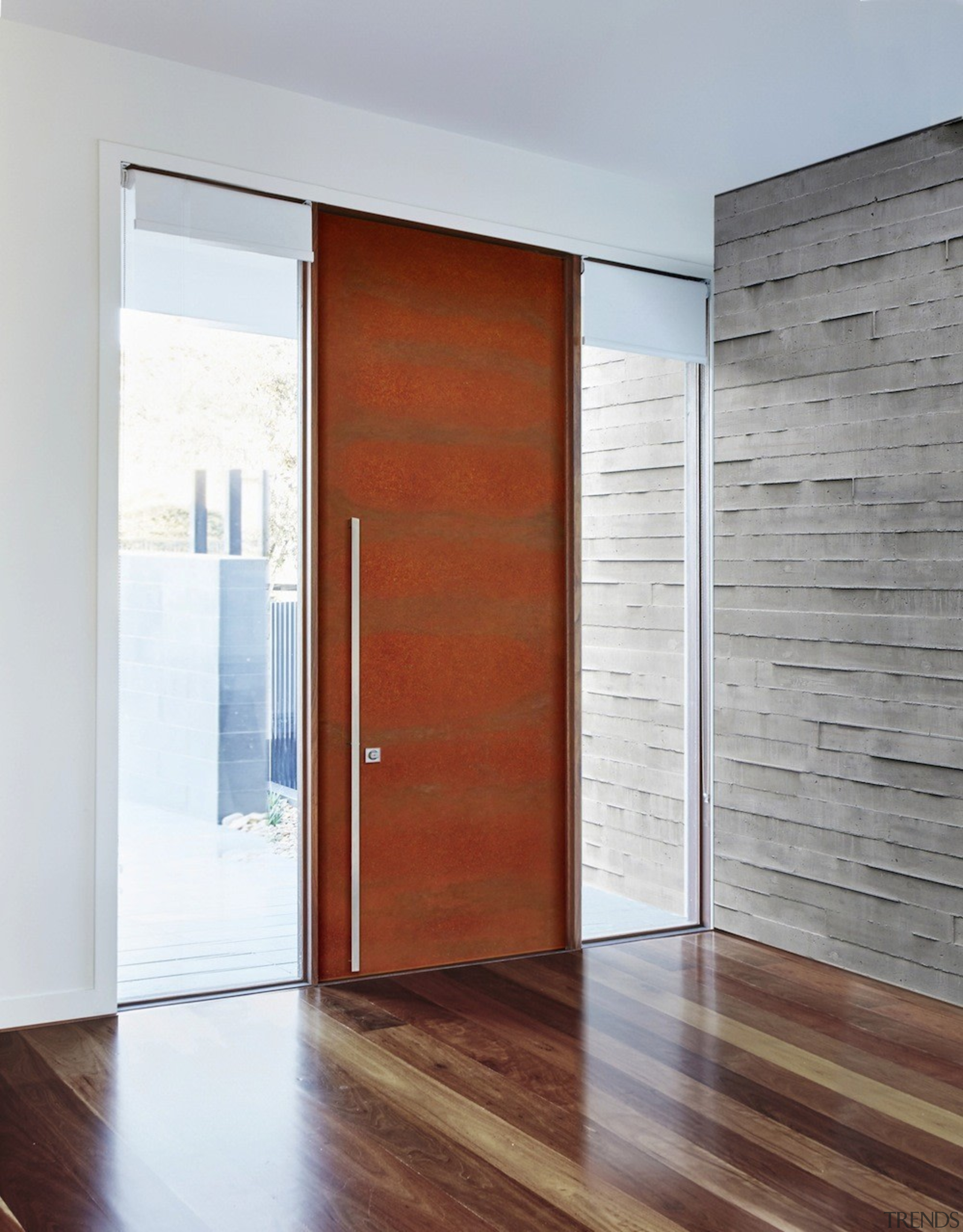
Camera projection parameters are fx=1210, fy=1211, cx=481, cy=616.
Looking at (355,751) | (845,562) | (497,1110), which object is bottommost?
(497,1110)

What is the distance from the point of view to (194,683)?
3.71 m

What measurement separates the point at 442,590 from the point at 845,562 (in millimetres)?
Result: 1390

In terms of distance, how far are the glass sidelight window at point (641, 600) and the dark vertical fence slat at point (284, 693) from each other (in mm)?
1101

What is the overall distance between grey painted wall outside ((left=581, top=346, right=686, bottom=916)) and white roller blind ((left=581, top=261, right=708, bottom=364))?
6 cm

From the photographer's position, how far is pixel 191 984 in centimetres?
370

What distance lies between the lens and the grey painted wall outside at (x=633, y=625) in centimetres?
445

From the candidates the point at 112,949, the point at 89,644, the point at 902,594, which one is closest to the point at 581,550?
the point at 902,594

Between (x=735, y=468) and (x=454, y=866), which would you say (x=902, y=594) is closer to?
(x=735, y=468)

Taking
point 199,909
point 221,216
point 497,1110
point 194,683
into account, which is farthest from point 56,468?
point 497,1110

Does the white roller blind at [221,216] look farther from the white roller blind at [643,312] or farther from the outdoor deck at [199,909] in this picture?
the outdoor deck at [199,909]

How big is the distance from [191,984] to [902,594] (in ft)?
8.46

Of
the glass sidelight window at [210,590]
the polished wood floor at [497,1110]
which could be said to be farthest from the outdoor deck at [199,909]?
the polished wood floor at [497,1110]

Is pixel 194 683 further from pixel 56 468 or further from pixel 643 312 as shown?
pixel 643 312

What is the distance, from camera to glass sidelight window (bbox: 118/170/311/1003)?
11.8 feet
